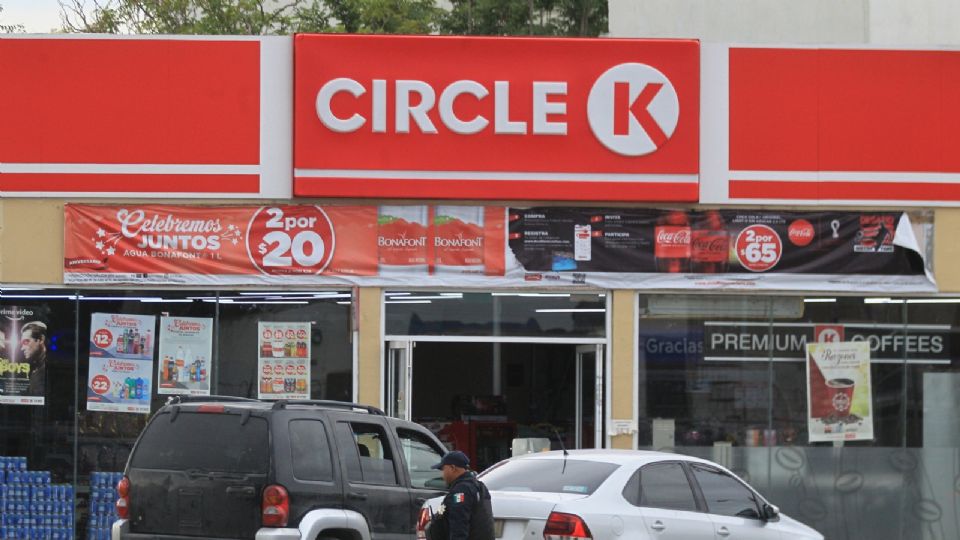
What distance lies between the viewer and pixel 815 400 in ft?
60.7

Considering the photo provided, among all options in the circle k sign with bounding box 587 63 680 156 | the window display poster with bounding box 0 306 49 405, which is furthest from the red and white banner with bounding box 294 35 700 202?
the window display poster with bounding box 0 306 49 405

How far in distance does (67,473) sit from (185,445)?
6669 mm

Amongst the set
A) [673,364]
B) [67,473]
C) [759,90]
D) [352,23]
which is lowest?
[67,473]

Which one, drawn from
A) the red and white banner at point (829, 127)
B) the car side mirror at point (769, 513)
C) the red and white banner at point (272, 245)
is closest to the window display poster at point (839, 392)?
the red and white banner at point (829, 127)

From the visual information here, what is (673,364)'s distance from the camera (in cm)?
1844

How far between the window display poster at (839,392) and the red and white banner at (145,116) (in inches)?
285

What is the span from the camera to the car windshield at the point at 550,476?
11742 millimetres

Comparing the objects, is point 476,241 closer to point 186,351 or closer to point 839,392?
point 186,351

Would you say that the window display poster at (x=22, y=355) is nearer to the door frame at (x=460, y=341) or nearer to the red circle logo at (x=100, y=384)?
the red circle logo at (x=100, y=384)

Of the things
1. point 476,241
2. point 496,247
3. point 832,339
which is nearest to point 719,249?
point 832,339

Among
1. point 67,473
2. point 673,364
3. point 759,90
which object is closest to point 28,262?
point 67,473

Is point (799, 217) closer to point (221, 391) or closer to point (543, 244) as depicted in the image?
point (543, 244)

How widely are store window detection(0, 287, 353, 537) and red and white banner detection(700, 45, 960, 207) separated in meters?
5.38

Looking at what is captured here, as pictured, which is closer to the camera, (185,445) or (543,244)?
(185,445)
